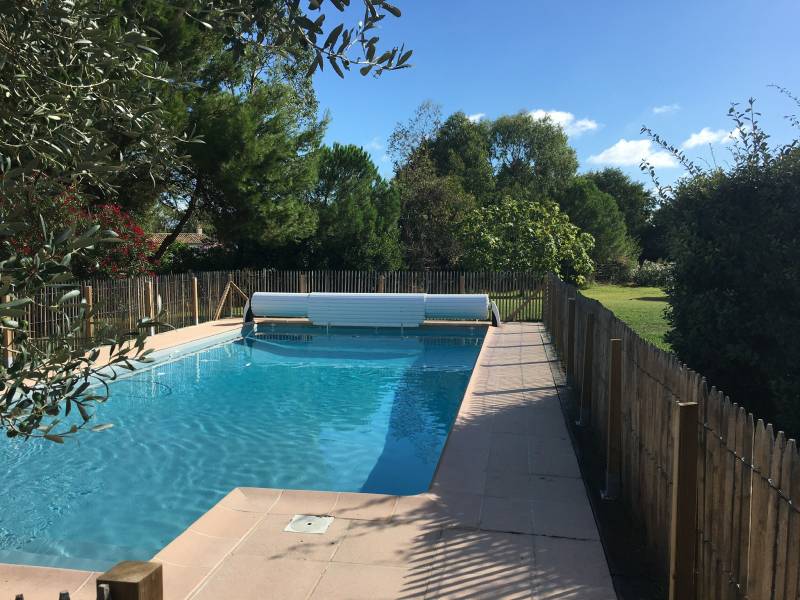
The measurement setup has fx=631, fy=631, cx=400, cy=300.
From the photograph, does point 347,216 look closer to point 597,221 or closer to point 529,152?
point 597,221

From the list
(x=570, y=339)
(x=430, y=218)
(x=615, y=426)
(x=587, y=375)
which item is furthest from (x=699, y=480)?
(x=430, y=218)

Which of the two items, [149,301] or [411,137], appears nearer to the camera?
[149,301]

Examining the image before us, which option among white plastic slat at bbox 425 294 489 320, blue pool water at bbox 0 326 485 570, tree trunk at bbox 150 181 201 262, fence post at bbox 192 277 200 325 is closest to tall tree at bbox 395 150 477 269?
tree trunk at bbox 150 181 201 262

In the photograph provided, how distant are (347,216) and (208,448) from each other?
16974 millimetres

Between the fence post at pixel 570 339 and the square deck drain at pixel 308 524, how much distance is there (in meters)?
5.46

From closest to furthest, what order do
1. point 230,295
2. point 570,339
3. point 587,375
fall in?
point 587,375 < point 570,339 < point 230,295

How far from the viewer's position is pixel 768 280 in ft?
19.9

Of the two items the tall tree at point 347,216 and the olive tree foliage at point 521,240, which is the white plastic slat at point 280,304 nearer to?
the tall tree at point 347,216

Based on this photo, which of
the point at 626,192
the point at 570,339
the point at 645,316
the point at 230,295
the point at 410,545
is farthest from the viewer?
the point at 626,192

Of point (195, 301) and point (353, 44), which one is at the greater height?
point (353, 44)

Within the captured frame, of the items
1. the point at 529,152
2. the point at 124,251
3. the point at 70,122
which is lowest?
the point at 124,251

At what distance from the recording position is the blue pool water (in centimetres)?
571

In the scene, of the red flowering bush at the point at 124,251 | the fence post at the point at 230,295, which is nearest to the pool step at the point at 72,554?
the red flowering bush at the point at 124,251

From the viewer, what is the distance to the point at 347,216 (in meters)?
24.1
